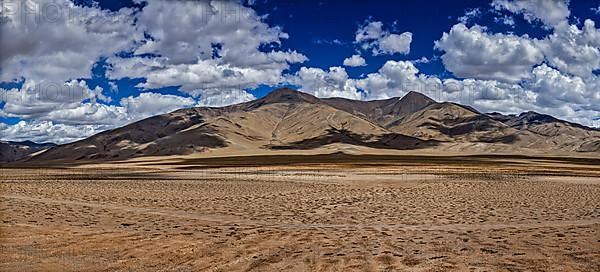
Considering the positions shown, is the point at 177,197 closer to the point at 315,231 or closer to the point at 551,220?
the point at 315,231

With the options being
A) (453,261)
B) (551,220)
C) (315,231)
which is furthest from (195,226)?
(551,220)

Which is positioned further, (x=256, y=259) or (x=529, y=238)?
(x=529, y=238)

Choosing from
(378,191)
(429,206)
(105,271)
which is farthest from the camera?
(378,191)

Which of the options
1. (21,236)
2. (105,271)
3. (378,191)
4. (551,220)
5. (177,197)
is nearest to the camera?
(105,271)

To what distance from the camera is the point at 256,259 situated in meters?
11.7

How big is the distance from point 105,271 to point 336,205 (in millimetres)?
13872

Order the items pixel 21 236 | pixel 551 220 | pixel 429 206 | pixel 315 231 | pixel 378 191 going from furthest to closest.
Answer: pixel 378 191 → pixel 429 206 → pixel 551 220 → pixel 315 231 → pixel 21 236

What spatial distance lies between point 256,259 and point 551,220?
11.7 m

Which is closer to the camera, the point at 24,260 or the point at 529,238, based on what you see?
the point at 24,260

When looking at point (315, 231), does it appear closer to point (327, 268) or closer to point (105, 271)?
point (327, 268)

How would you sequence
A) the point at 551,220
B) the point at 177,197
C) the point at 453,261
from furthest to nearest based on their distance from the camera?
1. the point at 177,197
2. the point at 551,220
3. the point at 453,261

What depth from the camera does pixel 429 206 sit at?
22.6m

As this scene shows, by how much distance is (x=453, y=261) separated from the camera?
11438 mm

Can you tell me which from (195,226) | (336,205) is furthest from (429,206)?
(195,226)
